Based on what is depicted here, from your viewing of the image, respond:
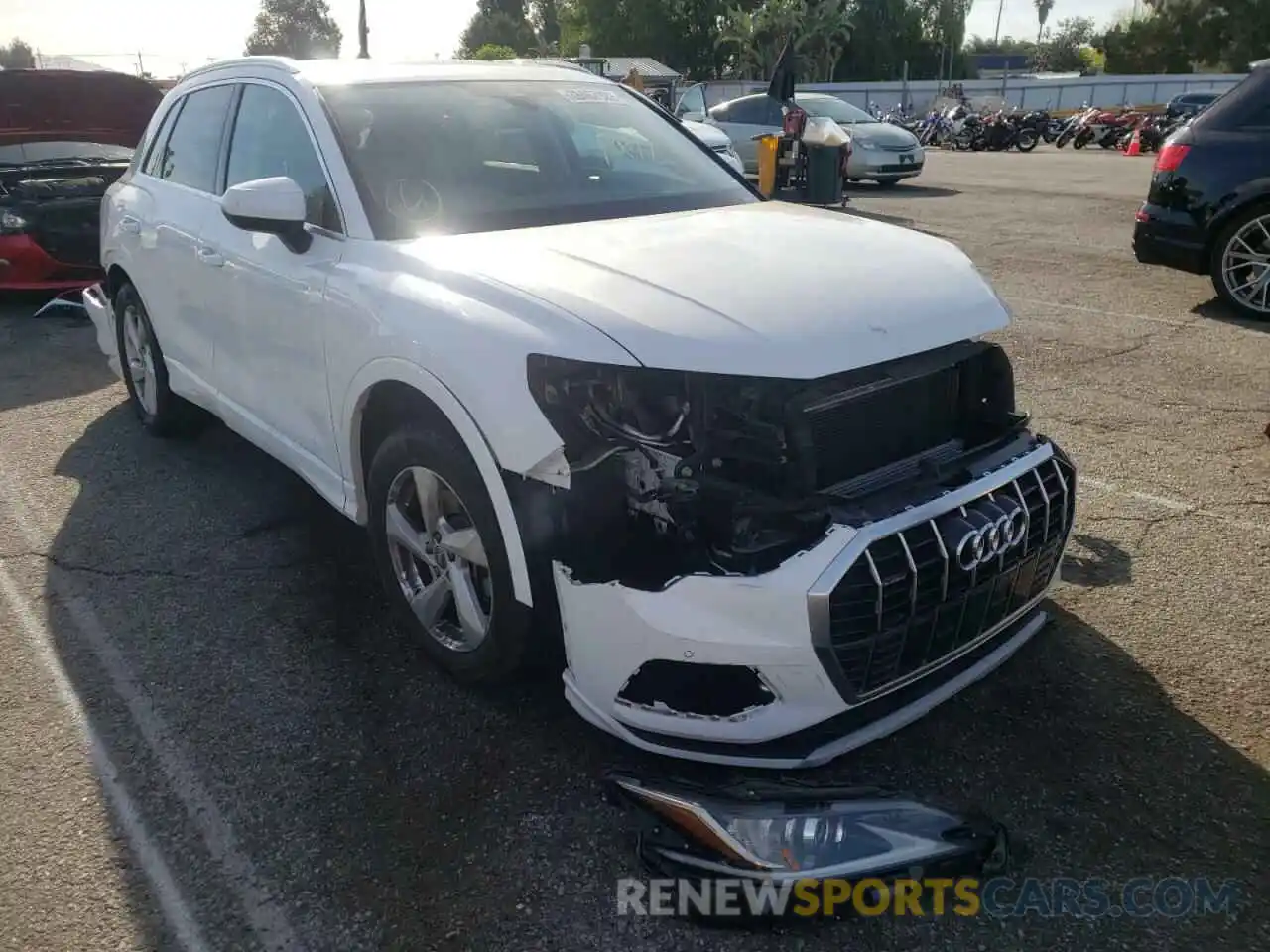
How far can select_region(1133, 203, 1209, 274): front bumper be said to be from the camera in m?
7.45

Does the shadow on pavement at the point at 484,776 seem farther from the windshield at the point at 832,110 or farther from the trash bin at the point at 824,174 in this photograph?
the windshield at the point at 832,110

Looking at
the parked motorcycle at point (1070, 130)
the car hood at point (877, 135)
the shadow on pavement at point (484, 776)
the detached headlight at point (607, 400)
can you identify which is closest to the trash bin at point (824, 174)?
the car hood at point (877, 135)

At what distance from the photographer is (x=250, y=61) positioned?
13.7ft

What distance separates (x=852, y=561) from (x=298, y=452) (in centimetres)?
223

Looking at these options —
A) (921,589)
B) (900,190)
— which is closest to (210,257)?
(921,589)

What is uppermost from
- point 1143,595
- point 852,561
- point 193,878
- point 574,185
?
point 574,185

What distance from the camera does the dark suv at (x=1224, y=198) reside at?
23.6 feet

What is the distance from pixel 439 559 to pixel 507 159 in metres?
1.47

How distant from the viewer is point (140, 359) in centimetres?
534

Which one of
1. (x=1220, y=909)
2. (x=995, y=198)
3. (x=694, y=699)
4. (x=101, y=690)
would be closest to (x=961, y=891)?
(x=1220, y=909)

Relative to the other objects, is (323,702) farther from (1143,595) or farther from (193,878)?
(1143,595)

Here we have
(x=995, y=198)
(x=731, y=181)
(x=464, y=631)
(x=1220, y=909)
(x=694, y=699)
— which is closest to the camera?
(x=1220, y=909)

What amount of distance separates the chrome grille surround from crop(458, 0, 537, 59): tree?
3839 inches

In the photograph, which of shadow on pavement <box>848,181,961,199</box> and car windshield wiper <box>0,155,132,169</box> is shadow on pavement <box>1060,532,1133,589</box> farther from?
shadow on pavement <box>848,181,961,199</box>
